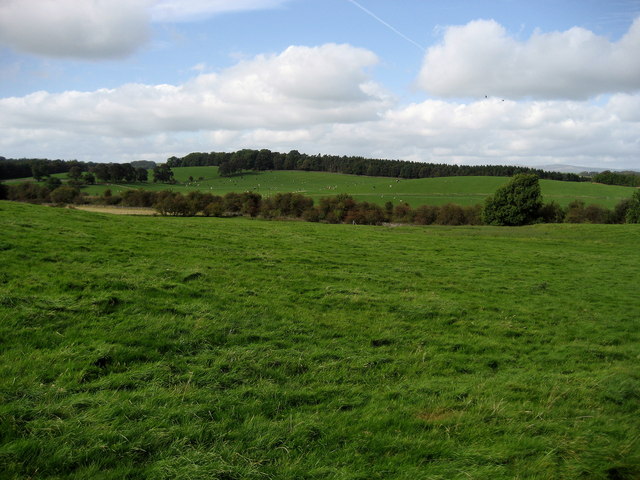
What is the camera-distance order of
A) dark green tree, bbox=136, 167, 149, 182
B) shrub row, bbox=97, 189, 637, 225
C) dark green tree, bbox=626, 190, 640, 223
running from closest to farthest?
dark green tree, bbox=626, 190, 640, 223 → shrub row, bbox=97, 189, 637, 225 → dark green tree, bbox=136, 167, 149, 182

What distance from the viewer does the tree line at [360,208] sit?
76.4 meters

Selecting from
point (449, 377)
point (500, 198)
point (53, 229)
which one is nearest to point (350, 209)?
point (500, 198)

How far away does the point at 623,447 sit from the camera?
582 centimetres

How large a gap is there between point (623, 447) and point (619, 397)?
2128 mm

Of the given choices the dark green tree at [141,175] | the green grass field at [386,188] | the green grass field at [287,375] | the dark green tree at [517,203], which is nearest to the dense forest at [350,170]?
the dark green tree at [141,175]

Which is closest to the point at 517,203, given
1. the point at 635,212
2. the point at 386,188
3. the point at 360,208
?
the point at 635,212

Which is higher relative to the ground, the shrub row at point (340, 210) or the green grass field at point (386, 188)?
the green grass field at point (386, 188)

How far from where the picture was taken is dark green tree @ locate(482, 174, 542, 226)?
7538 centimetres

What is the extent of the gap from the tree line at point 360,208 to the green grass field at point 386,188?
17.2m

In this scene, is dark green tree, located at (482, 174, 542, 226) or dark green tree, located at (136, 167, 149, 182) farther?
dark green tree, located at (136, 167, 149, 182)

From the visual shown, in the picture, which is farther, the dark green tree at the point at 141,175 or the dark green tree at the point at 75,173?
the dark green tree at the point at 141,175

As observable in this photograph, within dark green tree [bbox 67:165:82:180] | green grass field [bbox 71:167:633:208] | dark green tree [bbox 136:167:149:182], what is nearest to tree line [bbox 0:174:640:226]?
green grass field [bbox 71:167:633:208]

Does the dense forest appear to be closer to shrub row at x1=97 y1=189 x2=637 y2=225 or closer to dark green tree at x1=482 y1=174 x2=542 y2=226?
shrub row at x1=97 y1=189 x2=637 y2=225

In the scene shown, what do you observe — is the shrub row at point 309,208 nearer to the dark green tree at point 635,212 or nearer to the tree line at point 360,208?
the tree line at point 360,208
